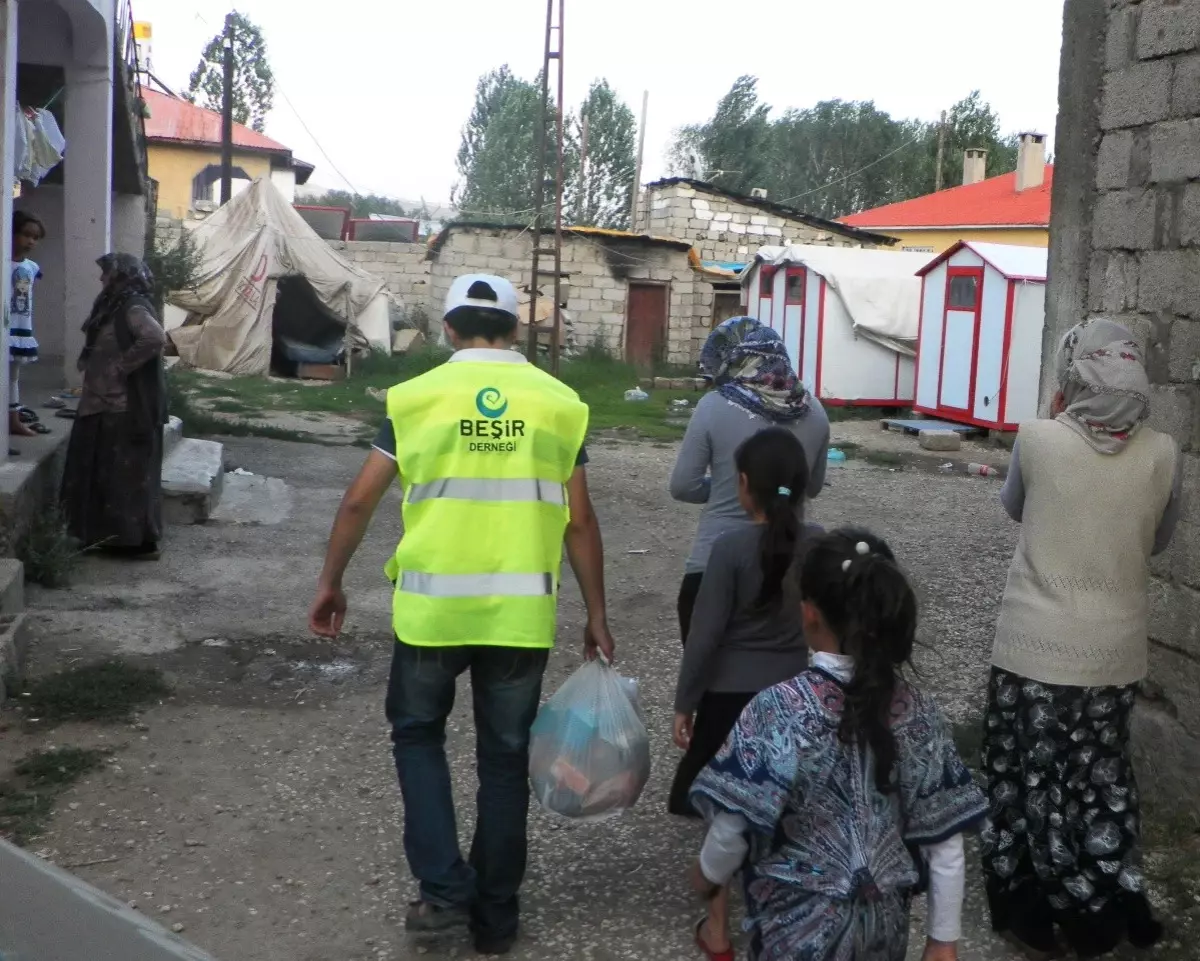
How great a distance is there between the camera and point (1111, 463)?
3398 mm

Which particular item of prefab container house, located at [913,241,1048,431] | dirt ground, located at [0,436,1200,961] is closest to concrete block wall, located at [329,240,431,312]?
prefab container house, located at [913,241,1048,431]

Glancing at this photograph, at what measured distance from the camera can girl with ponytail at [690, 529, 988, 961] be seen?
93.8 inches

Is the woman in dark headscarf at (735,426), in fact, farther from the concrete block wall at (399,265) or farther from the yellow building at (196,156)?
the yellow building at (196,156)

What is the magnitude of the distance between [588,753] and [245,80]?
6143 cm

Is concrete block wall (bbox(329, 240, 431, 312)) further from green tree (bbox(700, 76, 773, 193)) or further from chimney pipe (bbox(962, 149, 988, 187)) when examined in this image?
green tree (bbox(700, 76, 773, 193))

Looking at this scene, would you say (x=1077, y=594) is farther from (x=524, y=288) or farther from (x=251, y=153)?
(x=251, y=153)

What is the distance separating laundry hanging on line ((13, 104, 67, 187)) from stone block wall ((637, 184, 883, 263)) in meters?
20.6

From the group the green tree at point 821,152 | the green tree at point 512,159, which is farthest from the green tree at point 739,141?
the green tree at point 512,159

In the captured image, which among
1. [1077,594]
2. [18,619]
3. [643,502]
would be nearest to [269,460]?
[643,502]

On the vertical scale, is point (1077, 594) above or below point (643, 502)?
above

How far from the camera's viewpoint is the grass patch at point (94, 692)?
5.11 metres

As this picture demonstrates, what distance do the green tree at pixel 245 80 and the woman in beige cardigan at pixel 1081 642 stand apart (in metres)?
57.2

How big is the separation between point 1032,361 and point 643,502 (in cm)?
725

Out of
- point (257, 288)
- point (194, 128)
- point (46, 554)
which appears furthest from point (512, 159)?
point (46, 554)
